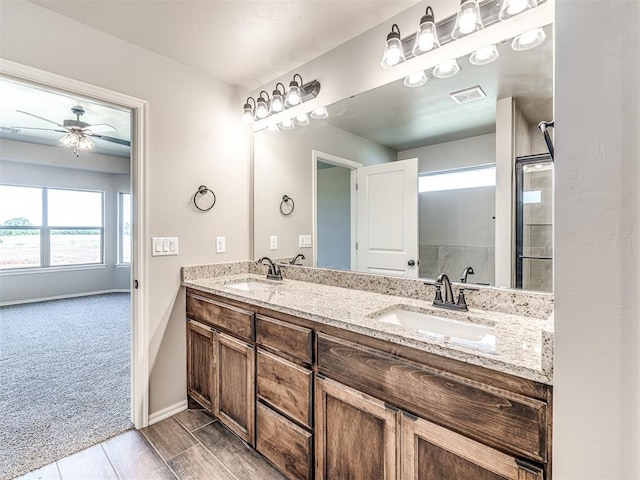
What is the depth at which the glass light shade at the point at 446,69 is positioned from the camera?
1485mm

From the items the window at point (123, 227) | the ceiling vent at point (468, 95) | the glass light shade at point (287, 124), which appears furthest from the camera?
the window at point (123, 227)

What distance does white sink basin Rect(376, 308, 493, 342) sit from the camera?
127 centimetres

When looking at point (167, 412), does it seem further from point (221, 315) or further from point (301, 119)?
point (301, 119)

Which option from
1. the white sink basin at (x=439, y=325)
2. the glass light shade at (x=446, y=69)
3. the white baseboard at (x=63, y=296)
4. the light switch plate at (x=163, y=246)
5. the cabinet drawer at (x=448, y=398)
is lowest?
the white baseboard at (x=63, y=296)

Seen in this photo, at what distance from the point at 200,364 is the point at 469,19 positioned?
2.40 metres

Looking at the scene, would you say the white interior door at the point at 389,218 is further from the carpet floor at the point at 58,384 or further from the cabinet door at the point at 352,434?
the carpet floor at the point at 58,384

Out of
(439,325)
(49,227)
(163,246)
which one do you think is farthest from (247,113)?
(49,227)

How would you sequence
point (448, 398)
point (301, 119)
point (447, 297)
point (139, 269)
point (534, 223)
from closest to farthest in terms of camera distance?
1. point (448, 398)
2. point (534, 223)
3. point (447, 297)
4. point (139, 269)
5. point (301, 119)

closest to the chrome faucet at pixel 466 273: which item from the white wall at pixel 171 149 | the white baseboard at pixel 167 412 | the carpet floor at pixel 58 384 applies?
the white wall at pixel 171 149

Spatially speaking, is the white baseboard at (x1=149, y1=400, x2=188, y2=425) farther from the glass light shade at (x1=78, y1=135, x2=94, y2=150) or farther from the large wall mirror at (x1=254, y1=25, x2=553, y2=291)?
the glass light shade at (x1=78, y1=135, x2=94, y2=150)

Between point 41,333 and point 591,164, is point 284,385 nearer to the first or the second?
point 591,164

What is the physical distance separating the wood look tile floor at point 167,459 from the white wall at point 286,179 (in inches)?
49.5

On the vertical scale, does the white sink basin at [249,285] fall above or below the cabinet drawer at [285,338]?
above

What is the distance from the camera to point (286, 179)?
247cm
